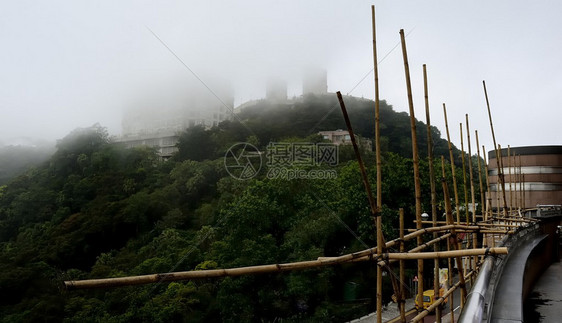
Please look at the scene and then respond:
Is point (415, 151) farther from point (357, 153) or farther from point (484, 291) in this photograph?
point (484, 291)

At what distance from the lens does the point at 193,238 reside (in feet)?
57.6

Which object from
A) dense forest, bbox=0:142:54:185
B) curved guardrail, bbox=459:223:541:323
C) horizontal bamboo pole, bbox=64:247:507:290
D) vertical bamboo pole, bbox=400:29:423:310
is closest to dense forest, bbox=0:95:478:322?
horizontal bamboo pole, bbox=64:247:507:290

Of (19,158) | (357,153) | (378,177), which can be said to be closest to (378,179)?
(378,177)

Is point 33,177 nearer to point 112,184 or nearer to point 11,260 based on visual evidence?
point 112,184

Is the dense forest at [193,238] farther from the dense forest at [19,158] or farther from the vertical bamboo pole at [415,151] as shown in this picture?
the dense forest at [19,158]

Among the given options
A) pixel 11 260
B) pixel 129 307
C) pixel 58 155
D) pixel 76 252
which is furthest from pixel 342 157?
pixel 58 155

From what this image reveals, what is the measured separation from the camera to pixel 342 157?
24.3 meters

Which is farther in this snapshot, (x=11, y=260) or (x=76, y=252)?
(x=76, y=252)

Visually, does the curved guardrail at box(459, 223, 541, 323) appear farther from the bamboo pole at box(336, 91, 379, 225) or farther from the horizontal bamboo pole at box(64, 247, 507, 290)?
the bamboo pole at box(336, 91, 379, 225)

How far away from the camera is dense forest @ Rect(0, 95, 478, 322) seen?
11.7 metres

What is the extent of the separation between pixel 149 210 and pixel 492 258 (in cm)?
2422

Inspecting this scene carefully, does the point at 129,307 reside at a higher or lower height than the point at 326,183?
lower

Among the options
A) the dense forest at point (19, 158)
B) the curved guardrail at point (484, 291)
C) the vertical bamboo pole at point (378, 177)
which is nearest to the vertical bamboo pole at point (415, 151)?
Result: the vertical bamboo pole at point (378, 177)

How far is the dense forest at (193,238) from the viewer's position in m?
11.7
